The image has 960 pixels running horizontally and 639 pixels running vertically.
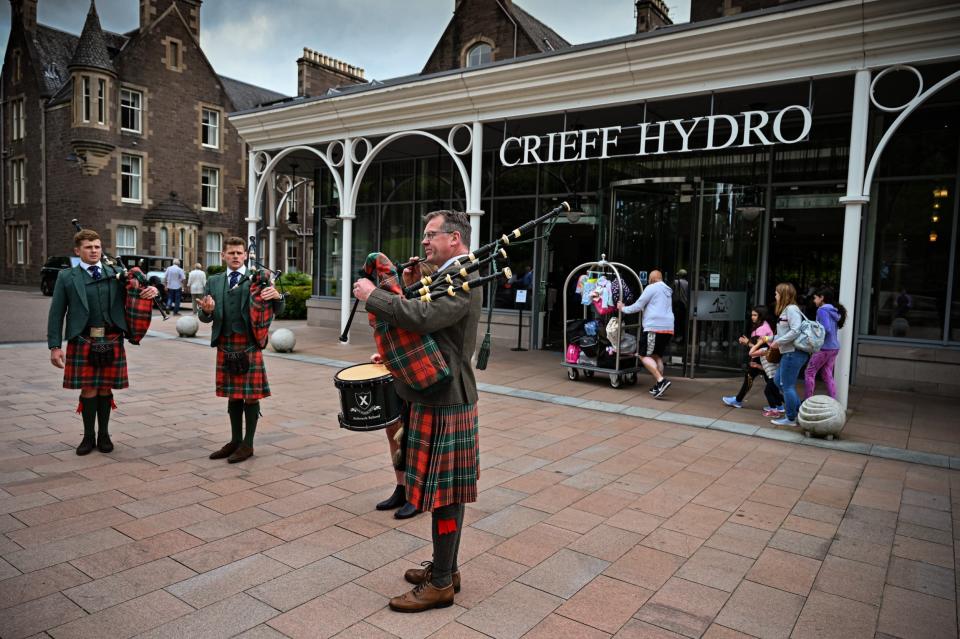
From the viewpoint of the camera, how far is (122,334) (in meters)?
5.34

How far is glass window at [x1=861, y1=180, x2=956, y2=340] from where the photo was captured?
9.19 meters

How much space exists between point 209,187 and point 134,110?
456cm

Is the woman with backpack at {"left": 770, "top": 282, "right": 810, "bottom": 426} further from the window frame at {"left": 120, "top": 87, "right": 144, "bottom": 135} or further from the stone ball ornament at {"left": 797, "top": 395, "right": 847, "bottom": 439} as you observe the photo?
the window frame at {"left": 120, "top": 87, "right": 144, "bottom": 135}

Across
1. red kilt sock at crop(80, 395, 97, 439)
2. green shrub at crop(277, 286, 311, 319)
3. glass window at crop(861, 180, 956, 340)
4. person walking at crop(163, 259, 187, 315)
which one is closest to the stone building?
person walking at crop(163, 259, 187, 315)

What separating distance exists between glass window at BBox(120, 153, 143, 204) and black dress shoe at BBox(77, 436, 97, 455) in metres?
25.9

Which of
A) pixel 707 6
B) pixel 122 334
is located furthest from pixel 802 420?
pixel 707 6

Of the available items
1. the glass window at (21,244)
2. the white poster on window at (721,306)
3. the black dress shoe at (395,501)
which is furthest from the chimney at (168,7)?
the black dress shoe at (395,501)

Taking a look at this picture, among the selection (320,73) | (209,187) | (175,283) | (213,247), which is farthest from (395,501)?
(209,187)

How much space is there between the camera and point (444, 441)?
299cm

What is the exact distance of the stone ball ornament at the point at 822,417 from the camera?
20.5ft

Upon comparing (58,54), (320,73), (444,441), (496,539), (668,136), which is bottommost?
(496,539)

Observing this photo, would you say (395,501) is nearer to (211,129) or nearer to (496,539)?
(496,539)

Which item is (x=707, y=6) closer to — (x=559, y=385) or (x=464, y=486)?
(x=559, y=385)

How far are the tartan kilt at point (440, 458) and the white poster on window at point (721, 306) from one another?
7.20 m
